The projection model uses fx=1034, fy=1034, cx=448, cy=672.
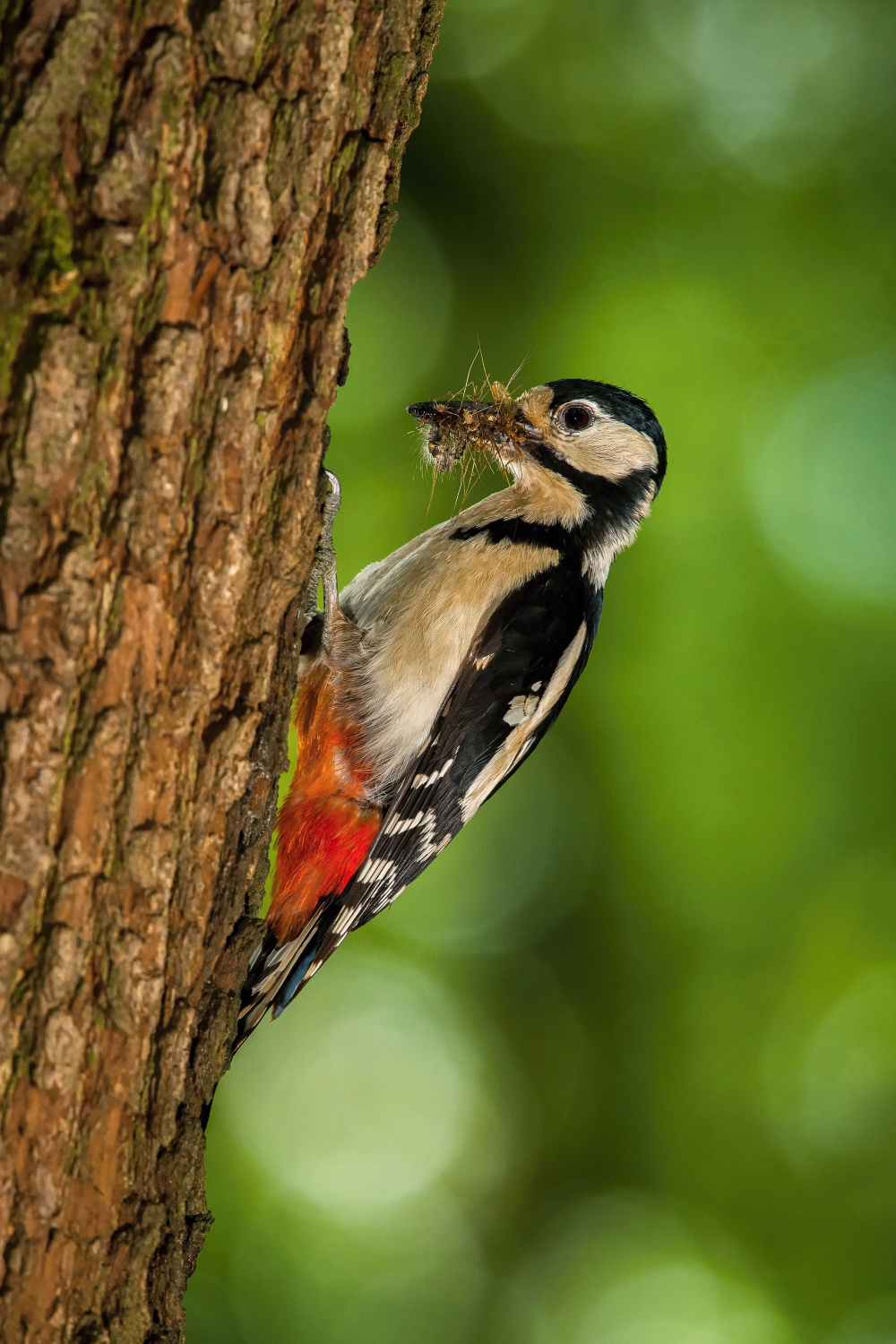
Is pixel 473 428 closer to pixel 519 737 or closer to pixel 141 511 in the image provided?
pixel 519 737

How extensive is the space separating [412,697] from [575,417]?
80cm

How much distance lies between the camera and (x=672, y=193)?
3895mm

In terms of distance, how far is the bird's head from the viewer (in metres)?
2.39

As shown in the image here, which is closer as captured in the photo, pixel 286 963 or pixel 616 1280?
pixel 286 963

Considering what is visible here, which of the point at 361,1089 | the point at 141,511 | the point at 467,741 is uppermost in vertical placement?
the point at 467,741

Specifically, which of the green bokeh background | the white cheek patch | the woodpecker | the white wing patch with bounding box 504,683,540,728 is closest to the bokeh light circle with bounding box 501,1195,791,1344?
the green bokeh background

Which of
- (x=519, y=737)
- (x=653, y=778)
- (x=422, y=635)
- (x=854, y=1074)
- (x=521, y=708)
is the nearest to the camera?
(x=422, y=635)

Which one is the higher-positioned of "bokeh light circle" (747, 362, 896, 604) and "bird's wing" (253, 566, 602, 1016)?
"bokeh light circle" (747, 362, 896, 604)

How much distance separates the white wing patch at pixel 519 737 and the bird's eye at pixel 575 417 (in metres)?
0.47

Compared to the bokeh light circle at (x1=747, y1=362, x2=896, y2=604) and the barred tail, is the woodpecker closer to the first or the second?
the barred tail

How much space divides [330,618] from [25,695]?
1149mm

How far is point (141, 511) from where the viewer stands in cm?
105

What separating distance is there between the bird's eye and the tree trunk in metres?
1.19

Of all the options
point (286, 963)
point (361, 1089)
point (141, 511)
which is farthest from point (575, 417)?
point (361, 1089)
